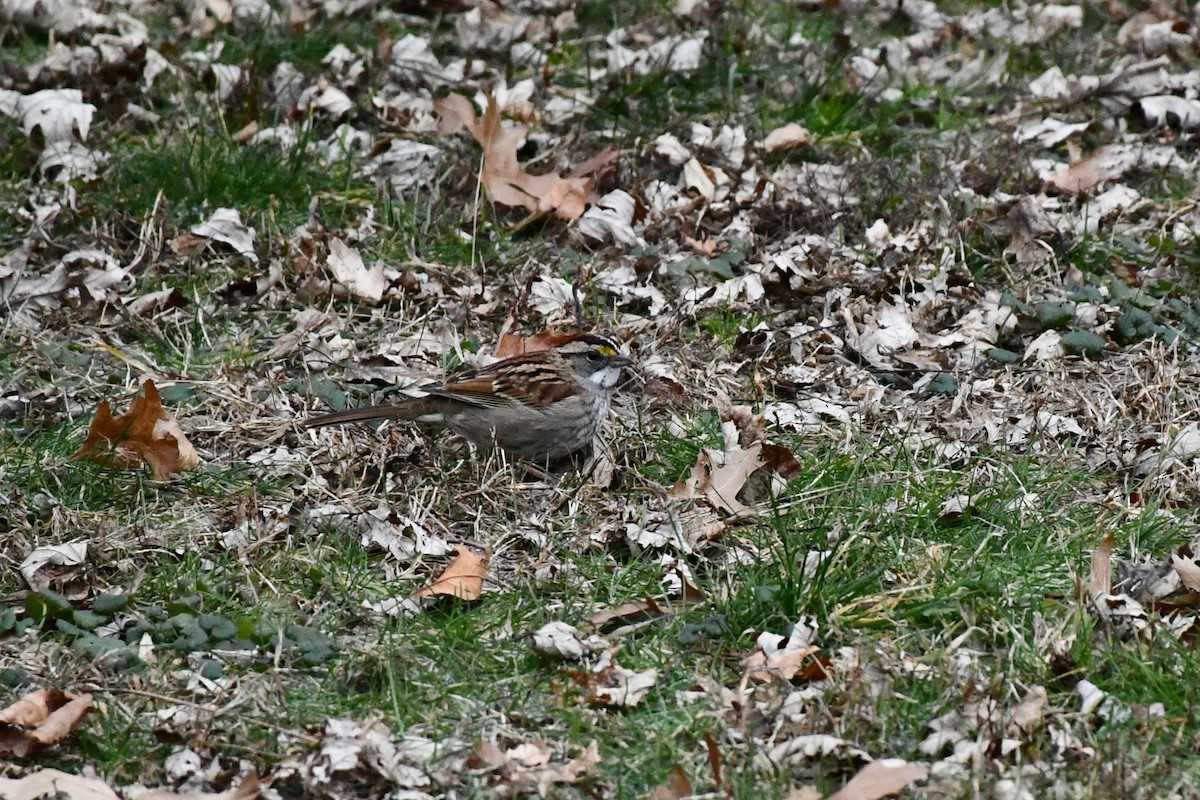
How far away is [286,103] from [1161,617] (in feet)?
17.3

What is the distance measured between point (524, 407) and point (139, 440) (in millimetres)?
1394

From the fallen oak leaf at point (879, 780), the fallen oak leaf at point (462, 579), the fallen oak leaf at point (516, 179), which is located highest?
the fallen oak leaf at point (879, 780)

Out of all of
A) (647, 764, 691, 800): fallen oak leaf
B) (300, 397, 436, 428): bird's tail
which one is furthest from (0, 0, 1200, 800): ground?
(300, 397, 436, 428): bird's tail

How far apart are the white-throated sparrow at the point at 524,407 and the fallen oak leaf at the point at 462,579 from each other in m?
0.91

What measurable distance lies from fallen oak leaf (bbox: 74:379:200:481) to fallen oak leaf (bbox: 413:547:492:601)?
48.1 inches

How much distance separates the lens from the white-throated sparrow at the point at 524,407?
5.84m

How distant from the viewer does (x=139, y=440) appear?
5.60m

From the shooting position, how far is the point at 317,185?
24.3 feet

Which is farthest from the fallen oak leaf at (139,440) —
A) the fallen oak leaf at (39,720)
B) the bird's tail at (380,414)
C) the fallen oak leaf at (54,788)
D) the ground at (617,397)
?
the fallen oak leaf at (54,788)

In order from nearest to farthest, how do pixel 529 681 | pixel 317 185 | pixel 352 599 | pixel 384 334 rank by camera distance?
pixel 529 681, pixel 352 599, pixel 384 334, pixel 317 185

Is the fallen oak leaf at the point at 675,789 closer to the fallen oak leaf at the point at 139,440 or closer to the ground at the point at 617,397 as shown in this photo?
the ground at the point at 617,397

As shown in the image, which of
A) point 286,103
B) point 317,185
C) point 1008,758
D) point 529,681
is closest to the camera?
point 1008,758

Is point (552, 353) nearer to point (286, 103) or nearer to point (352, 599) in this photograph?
point (352, 599)

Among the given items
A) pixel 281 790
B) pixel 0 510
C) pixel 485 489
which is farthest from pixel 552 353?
pixel 281 790
